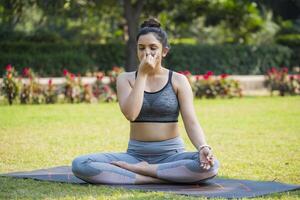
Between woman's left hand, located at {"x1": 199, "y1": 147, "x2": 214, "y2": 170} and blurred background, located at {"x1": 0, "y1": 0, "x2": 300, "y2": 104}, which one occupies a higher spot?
blurred background, located at {"x1": 0, "y1": 0, "x2": 300, "y2": 104}

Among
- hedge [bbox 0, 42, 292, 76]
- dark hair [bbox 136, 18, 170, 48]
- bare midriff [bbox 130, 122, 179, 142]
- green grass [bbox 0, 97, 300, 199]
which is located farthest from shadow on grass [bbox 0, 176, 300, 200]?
hedge [bbox 0, 42, 292, 76]

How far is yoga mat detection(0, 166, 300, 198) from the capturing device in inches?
213

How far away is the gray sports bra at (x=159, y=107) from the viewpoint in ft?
19.5

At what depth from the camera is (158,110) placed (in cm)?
593

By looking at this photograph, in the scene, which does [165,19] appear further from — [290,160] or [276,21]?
[290,160]

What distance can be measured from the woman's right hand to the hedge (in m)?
16.3

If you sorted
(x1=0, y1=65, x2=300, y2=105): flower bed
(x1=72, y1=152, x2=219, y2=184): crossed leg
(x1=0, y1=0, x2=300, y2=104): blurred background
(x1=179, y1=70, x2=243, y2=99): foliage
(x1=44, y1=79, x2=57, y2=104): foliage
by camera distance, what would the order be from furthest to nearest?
(x1=179, y1=70, x2=243, y2=99): foliage
(x1=0, y1=0, x2=300, y2=104): blurred background
(x1=44, y1=79, x2=57, y2=104): foliage
(x1=0, y1=65, x2=300, y2=105): flower bed
(x1=72, y1=152, x2=219, y2=184): crossed leg

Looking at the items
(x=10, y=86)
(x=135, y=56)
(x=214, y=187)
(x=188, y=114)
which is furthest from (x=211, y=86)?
(x=214, y=187)

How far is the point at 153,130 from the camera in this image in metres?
5.93

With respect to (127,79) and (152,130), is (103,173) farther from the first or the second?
(127,79)

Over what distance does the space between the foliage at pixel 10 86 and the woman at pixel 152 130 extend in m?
9.25

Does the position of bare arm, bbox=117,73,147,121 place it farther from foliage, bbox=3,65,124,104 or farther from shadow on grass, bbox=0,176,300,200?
foliage, bbox=3,65,124,104

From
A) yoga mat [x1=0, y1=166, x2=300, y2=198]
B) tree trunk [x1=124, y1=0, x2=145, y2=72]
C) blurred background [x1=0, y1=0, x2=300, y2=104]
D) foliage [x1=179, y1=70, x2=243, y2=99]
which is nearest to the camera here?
yoga mat [x1=0, y1=166, x2=300, y2=198]

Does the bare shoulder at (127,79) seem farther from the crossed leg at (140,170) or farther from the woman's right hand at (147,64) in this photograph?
the crossed leg at (140,170)
